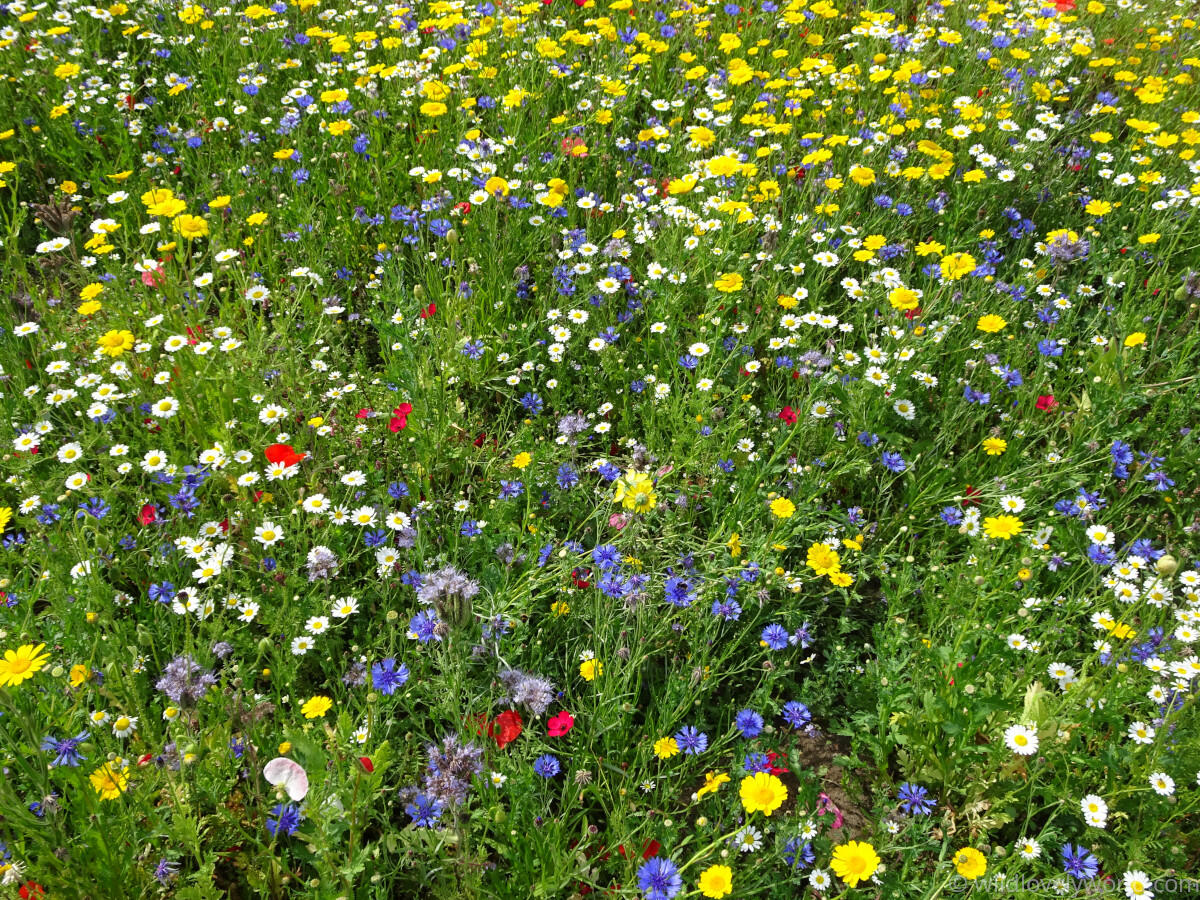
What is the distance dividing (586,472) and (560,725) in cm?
103

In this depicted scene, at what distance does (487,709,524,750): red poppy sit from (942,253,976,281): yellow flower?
2.36 metres

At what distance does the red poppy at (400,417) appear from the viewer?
105 inches

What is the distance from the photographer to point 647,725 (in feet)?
6.59

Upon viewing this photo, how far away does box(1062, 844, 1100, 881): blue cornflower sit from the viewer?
174 cm

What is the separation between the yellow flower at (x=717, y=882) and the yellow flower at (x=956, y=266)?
7.76 ft

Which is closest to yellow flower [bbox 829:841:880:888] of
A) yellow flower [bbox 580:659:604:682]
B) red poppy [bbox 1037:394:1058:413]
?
yellow flower [bbox 580:659:604:682]

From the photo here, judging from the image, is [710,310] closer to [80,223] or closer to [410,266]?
[410,266]

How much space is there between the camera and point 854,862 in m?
1.70

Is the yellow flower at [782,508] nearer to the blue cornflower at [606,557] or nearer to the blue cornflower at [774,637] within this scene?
the blue cornflower at [774,637]

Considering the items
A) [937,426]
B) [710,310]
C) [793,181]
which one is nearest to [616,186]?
[793,181]

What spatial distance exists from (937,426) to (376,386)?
2195 mm

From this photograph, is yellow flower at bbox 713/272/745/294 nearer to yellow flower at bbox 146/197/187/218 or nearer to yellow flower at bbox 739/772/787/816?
yellow flower at bbox 739/772/787/816

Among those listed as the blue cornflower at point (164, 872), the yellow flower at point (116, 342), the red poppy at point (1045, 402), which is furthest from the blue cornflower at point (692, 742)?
the yellow flower at point (116, 342)

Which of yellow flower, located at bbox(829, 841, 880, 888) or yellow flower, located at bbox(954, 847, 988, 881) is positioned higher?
yellow flower, located at bbox(954, 847, 988, 881)
